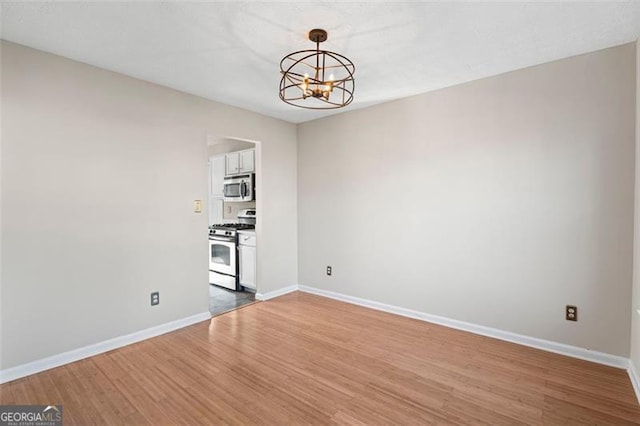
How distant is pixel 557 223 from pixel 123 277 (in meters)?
3.96

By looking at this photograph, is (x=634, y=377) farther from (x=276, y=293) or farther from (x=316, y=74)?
(x=276, y=293)

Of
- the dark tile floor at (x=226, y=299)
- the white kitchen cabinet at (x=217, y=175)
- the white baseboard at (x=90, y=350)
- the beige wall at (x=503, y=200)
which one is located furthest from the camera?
the white kitchen cabinet at (x=217, y=175)

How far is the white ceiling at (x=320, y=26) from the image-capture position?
1921mm

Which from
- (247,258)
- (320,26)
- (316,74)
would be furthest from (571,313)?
(247,258)

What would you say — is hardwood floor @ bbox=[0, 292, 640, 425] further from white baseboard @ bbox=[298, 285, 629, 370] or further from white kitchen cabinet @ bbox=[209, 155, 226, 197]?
white kitchen cabinet @ bbox=[209, 155, 226, 197]

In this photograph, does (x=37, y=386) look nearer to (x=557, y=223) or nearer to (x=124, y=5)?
(x=124, y=5)

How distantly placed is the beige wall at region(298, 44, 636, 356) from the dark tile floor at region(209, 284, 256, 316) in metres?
1.34

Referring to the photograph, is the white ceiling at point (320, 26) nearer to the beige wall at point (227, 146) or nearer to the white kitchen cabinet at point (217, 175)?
the beige wall at point (227, 146)

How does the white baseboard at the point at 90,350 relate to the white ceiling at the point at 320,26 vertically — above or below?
below

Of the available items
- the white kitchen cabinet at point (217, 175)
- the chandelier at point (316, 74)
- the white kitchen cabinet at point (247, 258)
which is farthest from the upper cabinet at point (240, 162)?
the chandelier at point (316, 74)

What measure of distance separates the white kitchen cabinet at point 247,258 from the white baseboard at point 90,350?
1.04 m

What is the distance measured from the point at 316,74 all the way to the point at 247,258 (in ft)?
A: 10.3

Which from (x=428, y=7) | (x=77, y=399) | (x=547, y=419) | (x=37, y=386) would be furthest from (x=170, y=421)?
(x=428, y=7)

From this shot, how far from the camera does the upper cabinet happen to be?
191 inches
